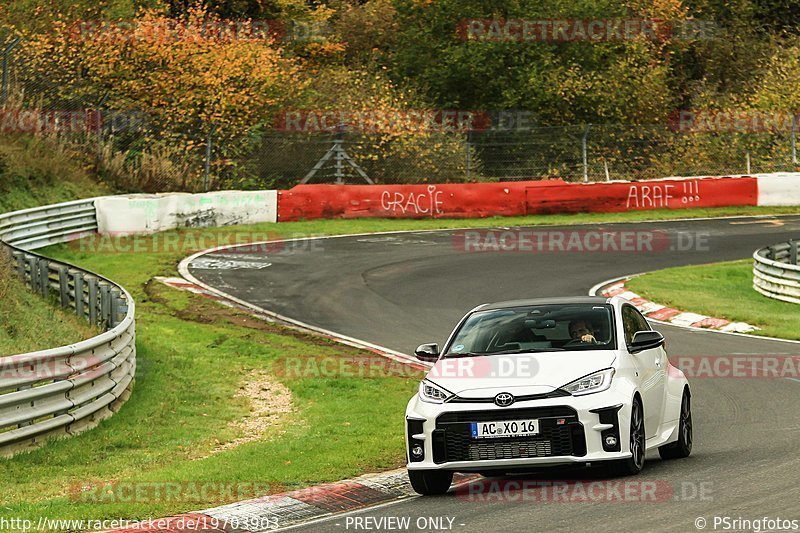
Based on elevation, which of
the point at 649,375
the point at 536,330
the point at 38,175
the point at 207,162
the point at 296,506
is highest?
the point at 207,162

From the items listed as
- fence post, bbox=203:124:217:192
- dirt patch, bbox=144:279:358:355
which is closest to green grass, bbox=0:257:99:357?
dirt patch, bbox=144:279:358:355

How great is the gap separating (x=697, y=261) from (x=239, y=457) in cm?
1983

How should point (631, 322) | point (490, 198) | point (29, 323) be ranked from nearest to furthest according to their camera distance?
1. point (631, 322)
2. point (29, 323)
3. point (490, 198)

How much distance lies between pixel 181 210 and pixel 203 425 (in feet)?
64.3

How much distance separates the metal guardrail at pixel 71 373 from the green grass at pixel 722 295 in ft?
35.8

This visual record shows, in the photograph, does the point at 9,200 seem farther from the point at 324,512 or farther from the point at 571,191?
the point at 324,512

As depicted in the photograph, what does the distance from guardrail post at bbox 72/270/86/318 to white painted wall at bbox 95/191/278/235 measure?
11744mm

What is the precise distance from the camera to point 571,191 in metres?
37.8

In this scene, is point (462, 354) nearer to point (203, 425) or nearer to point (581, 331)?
point (581, 331)

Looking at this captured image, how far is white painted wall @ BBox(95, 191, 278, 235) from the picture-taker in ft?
106

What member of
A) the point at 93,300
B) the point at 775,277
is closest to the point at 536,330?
the point at 93,300

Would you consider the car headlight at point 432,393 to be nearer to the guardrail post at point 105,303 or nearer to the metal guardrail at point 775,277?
the guardrail post at point 105,303

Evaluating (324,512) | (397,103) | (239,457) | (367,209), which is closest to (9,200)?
(367,209)

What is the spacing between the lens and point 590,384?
10.1 meters
